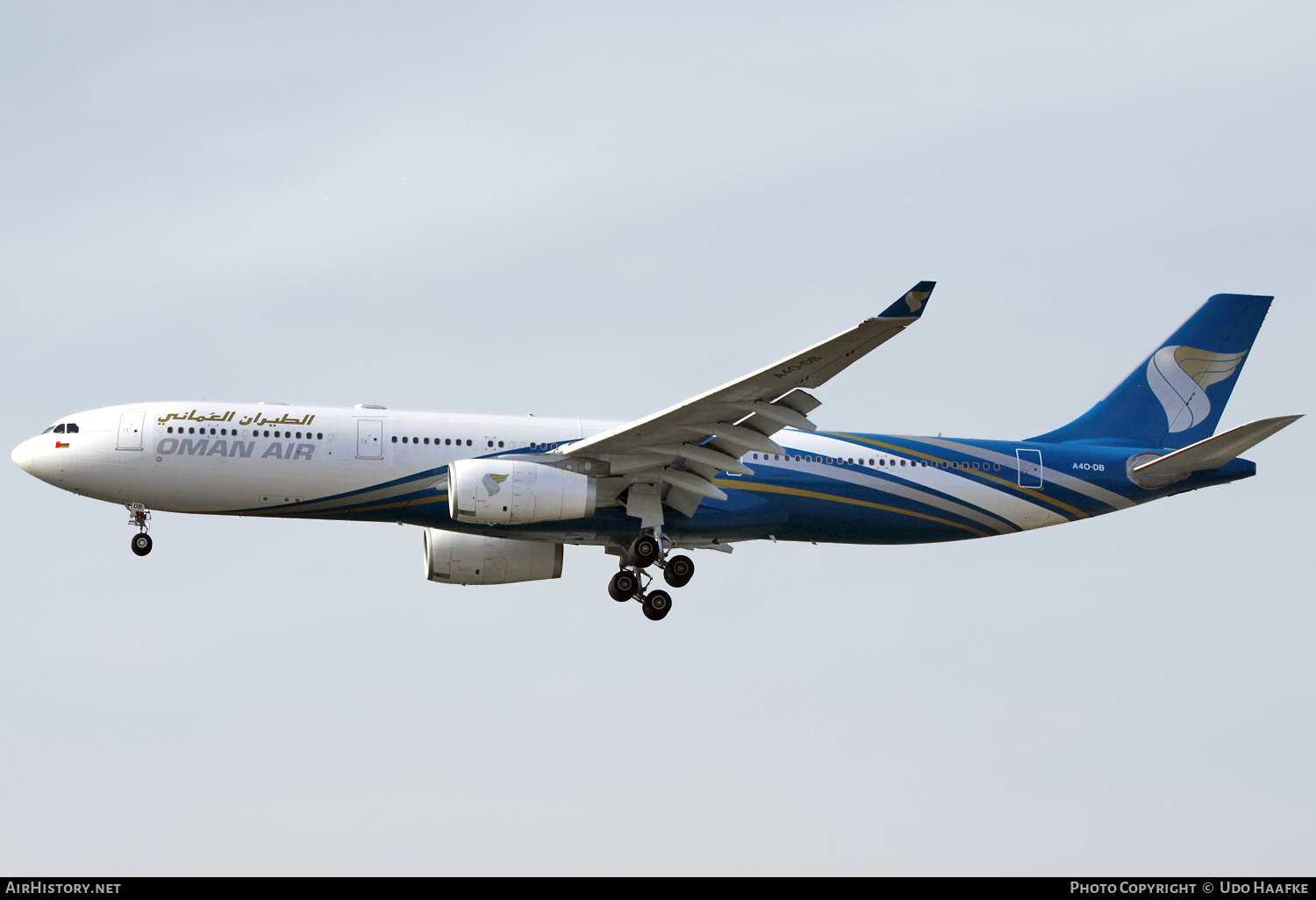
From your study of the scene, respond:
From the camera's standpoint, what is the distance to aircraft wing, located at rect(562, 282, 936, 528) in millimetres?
24922

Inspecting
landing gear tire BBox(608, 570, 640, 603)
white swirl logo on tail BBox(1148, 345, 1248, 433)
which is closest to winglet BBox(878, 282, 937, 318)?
landing gear tire BBox(608, 570, 640, 603)

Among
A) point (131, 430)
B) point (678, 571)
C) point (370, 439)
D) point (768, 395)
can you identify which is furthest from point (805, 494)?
point (131, 430)

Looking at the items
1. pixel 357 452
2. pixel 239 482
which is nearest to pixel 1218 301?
pixel 357 452

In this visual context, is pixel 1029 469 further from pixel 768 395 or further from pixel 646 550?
pixel 646 550

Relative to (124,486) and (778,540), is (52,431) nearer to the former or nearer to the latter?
(124,486)

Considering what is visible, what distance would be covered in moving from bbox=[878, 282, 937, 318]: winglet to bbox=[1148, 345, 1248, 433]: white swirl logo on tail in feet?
45.4

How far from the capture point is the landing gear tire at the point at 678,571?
31.6m

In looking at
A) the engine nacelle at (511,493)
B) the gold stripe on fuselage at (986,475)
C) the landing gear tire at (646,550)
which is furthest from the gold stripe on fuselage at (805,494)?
the engine nacelle at (511,493)

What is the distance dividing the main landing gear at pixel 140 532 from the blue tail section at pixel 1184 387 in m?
19.5

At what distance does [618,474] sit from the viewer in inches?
1156

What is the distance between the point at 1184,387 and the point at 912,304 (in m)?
14.6

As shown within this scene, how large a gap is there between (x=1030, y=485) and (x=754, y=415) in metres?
8.18

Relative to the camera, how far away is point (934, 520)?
3219 cm

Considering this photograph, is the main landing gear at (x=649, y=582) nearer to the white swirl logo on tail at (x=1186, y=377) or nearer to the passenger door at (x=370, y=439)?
the passenger door at (x=370, y=439)
